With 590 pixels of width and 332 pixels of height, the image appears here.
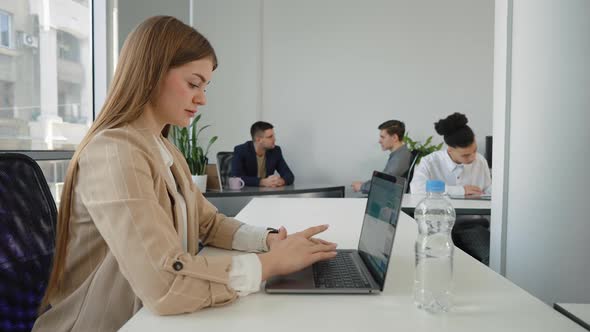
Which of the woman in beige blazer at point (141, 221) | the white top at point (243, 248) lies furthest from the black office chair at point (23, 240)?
the white top at point (243, 248)

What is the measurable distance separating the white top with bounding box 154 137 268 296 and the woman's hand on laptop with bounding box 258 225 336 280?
0.02m

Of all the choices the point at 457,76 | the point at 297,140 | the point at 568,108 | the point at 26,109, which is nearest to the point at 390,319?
the point at 568,108

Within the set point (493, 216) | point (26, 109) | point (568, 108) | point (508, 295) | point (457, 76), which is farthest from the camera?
point (457, 76)

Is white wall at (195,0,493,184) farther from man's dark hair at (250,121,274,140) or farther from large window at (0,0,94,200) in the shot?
large window at (0,0,94,200)

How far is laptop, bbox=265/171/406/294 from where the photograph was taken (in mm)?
937

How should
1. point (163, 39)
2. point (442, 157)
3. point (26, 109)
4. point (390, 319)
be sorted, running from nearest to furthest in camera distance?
point (390, 319), point (163, 39), point (26, 109), point (442, 157)

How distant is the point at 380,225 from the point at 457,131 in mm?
2248

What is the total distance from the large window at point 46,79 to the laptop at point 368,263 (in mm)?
1431

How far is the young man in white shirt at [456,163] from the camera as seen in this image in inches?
121

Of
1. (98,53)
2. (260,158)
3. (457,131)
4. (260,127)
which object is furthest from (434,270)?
(260,158)

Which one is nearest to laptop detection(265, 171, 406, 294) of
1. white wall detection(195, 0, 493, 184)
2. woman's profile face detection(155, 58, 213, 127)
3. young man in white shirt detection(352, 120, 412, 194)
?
woman's profile face detection(155, 58, 213, 127)

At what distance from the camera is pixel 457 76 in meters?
5.10

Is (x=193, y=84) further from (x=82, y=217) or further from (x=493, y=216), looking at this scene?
(x=493, y=216)

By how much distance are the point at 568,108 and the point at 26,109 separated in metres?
2.51
